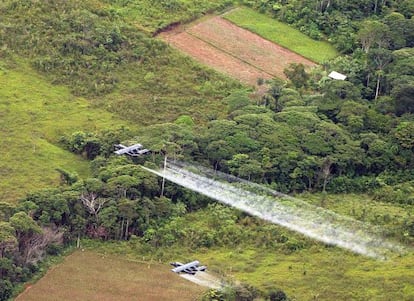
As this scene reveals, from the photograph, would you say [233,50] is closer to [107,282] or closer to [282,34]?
[282,34]

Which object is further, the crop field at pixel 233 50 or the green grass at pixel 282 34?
the green grass at pixel 282 34

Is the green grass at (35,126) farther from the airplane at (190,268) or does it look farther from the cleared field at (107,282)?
the airplane at (190,268)

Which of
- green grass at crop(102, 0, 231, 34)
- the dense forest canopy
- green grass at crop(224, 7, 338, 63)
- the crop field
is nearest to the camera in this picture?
the dense forest canopy

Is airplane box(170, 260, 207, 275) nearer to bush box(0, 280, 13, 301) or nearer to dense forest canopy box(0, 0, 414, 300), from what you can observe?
dense forest canopy box(0, 0, 414, 300)

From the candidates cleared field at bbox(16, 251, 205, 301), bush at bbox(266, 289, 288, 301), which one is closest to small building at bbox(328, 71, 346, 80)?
cleared field at bbox(16, 251, 205, 301)

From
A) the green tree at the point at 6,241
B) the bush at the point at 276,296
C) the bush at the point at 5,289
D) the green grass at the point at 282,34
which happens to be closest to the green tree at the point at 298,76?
the green grass at the point at 282,34
